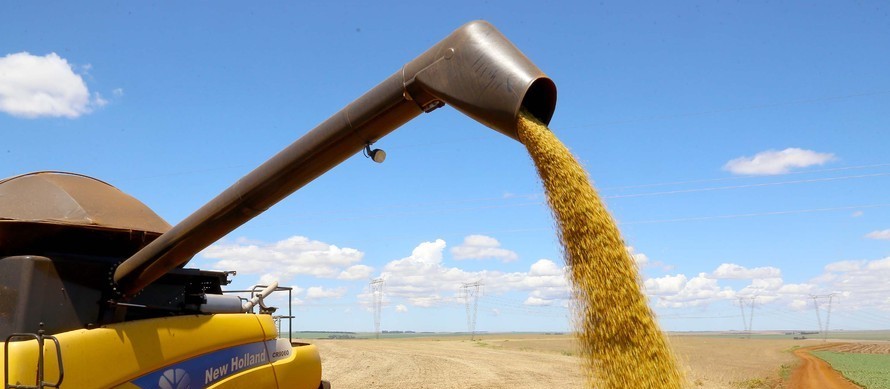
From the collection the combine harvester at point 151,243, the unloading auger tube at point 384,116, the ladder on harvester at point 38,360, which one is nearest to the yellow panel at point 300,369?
the combine harvester at point 151,243

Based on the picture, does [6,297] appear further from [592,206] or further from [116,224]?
[592,206]

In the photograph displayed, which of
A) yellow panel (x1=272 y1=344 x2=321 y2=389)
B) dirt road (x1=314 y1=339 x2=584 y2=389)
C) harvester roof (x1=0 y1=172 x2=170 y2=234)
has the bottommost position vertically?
dirt road (x1=314 y1=339 x2=584 y2=389)

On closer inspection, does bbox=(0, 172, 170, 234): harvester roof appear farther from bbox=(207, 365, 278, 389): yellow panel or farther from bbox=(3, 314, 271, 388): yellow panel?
bbox=(207, 365, 278, 389): yellow panel

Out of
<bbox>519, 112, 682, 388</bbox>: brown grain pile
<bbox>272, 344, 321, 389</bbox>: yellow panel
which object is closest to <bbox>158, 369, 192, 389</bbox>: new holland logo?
<bbox>272, 344, 321, 389</bbox>: yellow panel

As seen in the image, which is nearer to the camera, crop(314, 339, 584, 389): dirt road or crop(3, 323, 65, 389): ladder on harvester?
crop(3, 323, 65, 389): ladder on harvester

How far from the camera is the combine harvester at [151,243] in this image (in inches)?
135

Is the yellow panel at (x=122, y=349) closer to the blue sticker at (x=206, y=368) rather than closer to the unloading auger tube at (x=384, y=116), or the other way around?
the blue sticker at (x=206, y=368)

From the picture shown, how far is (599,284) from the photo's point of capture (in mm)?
3461

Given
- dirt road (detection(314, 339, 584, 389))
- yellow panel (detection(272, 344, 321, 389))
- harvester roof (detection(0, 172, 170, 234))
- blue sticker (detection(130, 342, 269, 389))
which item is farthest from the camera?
dirt road (detection(314, 339, 584, 389))

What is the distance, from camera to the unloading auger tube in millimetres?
3463

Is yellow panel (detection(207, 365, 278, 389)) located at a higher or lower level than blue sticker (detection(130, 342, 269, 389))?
lower

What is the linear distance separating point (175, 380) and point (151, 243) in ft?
2.52

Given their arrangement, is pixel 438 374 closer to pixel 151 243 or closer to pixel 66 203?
pixel 66 203

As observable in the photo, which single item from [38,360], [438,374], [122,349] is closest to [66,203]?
[122,349]
